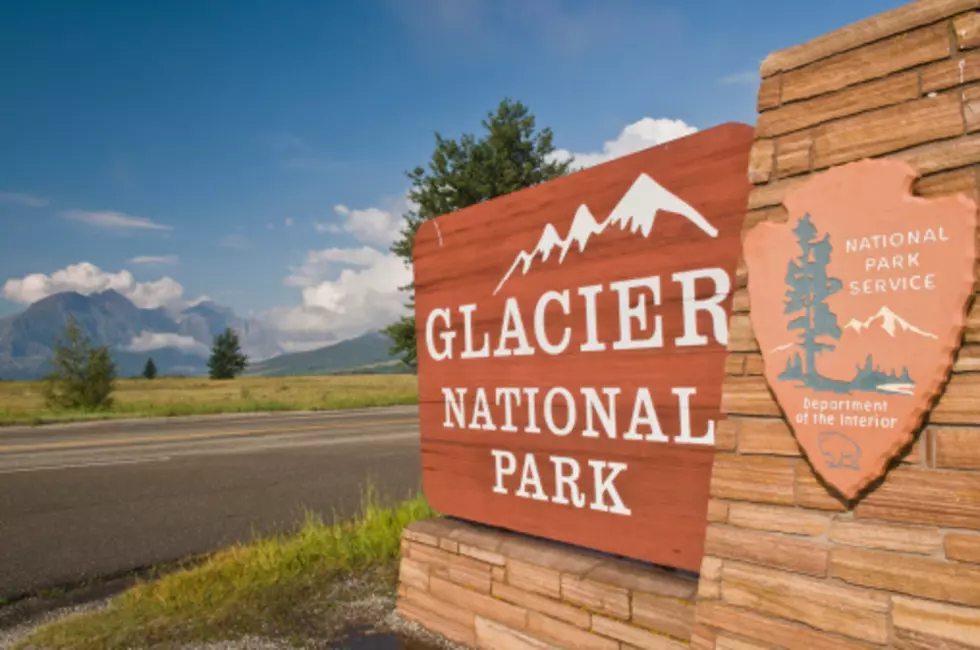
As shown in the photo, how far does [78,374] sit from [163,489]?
18436 millimetres

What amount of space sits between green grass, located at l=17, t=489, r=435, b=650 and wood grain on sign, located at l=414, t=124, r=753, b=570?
0.87 meters

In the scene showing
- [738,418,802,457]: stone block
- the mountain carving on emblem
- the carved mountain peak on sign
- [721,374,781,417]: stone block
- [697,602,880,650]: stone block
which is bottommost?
[697,602,880,650]: stone block

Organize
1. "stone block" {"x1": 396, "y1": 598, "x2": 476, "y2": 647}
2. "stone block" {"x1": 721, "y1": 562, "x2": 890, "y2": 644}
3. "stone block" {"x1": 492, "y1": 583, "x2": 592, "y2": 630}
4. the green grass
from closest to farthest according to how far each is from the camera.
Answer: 1. "stone block" {"x1": 721, "y1": 562, "x2": 890, "y2": 644}
2. "stone block" {"x1": 492, "y1": 583, "x2": 592, "y2": 630}
3. "stone block" {"x1": 396, "y1": 598, "x2": 476, "y2": 647}
4. the green grass

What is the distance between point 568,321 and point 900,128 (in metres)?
1.25

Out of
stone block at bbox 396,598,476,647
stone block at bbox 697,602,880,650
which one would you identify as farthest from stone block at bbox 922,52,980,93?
stone block at bbox 396,598,476,647

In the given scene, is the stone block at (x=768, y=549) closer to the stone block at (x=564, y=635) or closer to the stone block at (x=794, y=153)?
the stone block at (x=564, y=635)

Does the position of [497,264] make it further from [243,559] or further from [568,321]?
[243,559]

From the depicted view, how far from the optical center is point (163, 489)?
7.32 m

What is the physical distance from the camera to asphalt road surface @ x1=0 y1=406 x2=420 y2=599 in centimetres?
490

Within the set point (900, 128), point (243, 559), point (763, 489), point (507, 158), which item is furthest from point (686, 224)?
point (507, 158)

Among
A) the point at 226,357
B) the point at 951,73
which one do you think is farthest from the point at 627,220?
the point at 226,357

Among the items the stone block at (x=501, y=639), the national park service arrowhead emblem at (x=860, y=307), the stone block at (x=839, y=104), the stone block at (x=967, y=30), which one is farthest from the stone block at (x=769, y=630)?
the stone block at (x=967, y=30)

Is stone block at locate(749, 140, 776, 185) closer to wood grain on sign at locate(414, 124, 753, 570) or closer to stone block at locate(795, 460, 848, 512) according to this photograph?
wood grain on sign at locate(414, 124, 753, 570)

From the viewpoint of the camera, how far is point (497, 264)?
294cm
